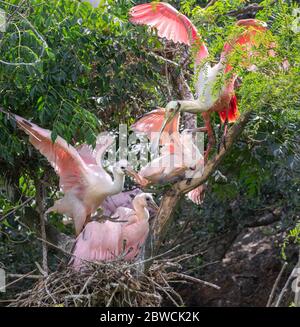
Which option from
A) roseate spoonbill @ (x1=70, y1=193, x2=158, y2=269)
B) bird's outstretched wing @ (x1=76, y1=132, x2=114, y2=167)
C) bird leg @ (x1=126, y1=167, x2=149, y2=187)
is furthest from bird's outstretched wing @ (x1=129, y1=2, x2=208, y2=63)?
roseate spoonbill @ (x1=70, y1=193, x2=158, y2=269)

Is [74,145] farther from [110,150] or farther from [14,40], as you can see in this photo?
[14,40]

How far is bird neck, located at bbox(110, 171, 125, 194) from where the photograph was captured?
22.2 feet

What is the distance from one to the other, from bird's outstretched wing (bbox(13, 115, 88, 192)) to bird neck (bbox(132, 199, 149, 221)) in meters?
0.36

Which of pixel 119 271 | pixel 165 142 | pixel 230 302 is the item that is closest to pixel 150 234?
pixel 119 271

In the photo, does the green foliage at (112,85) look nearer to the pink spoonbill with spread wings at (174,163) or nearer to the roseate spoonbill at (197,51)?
the roseate spoonbill at (197,51)

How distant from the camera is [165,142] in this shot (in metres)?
6.75

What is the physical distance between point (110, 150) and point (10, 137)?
44.0 inches

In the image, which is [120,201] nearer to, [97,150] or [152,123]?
[97,150]

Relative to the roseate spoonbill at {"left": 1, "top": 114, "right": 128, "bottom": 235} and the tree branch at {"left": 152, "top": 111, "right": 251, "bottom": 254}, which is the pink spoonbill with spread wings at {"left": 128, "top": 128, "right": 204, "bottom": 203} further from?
the roseate spoonbill at {"left": 1, "top": 114, "right": 128, "bottom": 235}

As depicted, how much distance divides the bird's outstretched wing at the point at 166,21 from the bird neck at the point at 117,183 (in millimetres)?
833

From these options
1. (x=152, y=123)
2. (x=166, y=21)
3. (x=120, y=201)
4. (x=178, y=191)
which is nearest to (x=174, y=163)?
(x=178, y=191)

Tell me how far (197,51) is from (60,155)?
3.21ft

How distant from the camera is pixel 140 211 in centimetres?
707

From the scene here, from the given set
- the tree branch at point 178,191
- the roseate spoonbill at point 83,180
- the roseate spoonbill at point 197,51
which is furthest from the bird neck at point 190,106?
the roseate spoonbill at point 83,180
